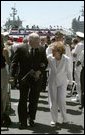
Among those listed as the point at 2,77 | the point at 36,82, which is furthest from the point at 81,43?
the point at 2,77

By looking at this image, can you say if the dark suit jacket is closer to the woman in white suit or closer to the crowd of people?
the crowd of people

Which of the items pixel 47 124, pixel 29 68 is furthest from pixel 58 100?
pixel 29 68

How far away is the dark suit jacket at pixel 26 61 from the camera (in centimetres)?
1047

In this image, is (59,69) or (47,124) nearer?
(59,69)

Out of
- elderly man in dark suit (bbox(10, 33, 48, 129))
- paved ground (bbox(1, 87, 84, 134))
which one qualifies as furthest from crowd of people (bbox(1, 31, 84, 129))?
paved ground (bbox(1, 87, 84, 134))

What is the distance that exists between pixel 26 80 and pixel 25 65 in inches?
12.2

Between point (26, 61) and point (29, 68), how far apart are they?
0.17 m

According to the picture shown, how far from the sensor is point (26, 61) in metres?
10.5

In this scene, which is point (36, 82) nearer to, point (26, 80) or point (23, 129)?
point (26, 80)

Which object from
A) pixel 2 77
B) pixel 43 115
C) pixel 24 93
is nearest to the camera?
pixel 2 77

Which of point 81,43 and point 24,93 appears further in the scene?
point 81,43

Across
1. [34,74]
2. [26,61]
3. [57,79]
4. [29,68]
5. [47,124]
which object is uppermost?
[26,61]

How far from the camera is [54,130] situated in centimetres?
1048

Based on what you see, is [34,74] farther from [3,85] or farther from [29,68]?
[3,85]
